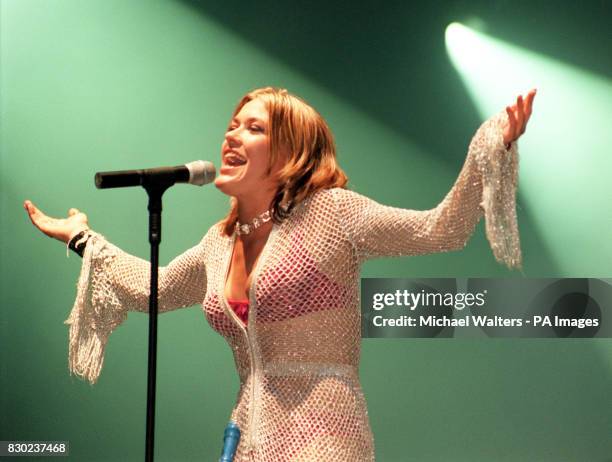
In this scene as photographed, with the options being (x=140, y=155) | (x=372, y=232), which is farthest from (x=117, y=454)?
(x=372, y=232)

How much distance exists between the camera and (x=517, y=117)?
177 centimetres

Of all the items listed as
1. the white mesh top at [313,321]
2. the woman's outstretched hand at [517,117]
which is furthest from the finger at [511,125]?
the white mesh top at [313,321]

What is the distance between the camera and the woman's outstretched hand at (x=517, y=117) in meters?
1.75

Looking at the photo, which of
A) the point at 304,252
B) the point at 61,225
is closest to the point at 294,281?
the point at 304,252

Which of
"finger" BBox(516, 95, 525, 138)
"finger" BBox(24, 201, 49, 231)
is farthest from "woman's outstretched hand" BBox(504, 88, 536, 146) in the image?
"finger" BBox(24, 201, 49, 231)

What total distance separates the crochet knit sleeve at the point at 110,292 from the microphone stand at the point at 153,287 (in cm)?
44

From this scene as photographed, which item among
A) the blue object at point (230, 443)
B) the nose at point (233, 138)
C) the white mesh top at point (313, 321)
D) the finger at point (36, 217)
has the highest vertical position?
the nose at point (233, 138)

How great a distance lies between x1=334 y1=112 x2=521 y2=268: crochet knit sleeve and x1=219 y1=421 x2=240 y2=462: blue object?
44cm

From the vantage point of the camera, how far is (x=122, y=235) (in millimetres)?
3672

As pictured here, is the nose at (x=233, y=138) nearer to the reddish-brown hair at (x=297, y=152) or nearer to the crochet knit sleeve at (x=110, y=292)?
the reddish-brown hair at (x=297, y=152)

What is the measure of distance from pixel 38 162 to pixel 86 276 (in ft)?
4.70

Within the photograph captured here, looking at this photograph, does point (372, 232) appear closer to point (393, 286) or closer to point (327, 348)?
point (327, 348)

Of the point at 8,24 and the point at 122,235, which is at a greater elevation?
the point at 8,24

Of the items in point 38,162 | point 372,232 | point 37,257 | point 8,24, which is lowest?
point 372,232
